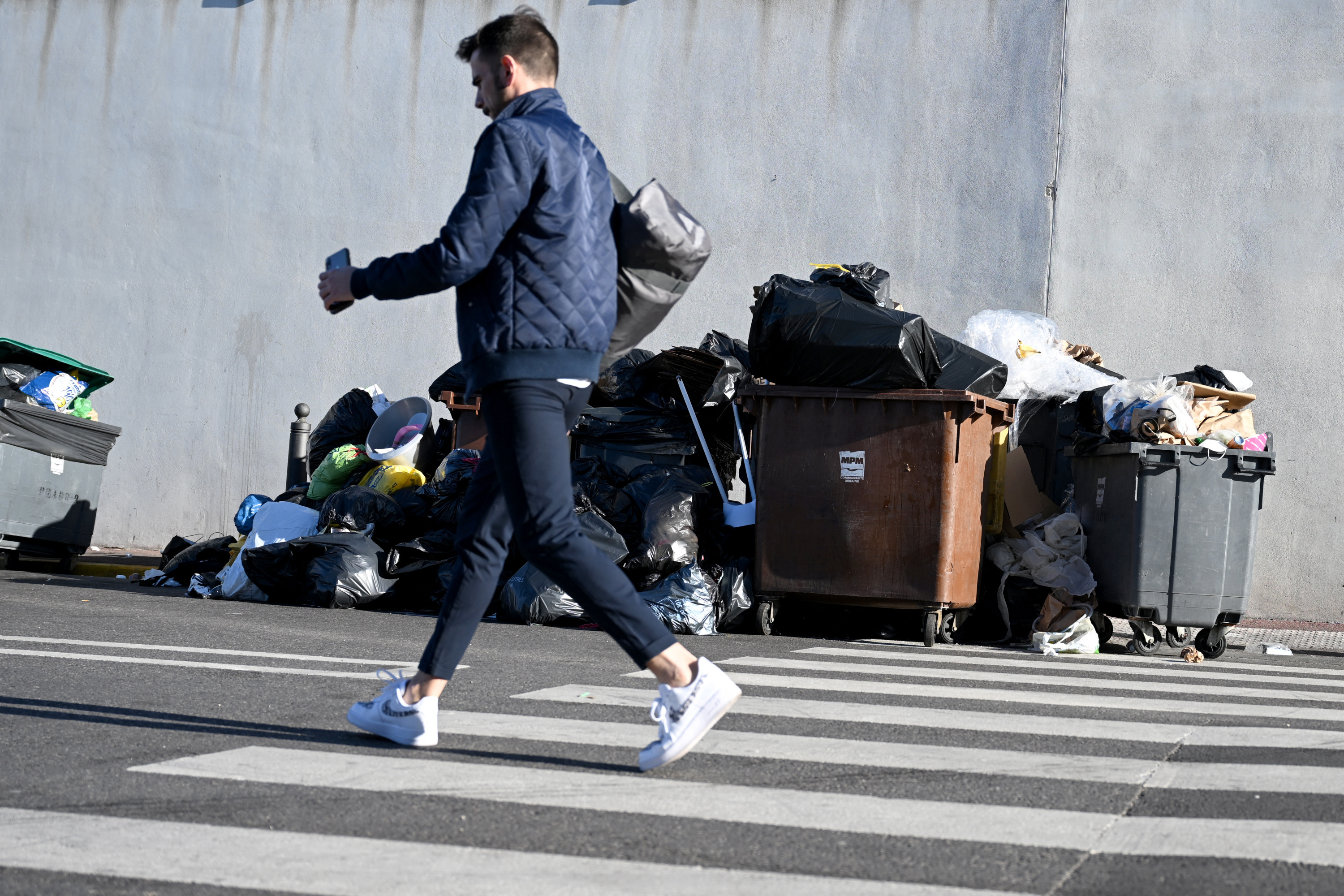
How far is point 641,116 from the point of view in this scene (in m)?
12.2

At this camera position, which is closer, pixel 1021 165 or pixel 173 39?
pixel 1021 165

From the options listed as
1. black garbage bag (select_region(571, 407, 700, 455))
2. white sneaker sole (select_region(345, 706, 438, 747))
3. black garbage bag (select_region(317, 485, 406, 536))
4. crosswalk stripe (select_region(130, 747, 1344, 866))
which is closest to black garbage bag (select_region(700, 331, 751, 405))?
black garbage bag (select_region(571, 407, 700, 455))

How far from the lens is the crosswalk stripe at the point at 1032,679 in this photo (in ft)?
17.3

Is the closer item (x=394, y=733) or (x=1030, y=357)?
(x=394, y=733)

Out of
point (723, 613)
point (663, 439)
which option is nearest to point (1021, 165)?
point (663, 439)

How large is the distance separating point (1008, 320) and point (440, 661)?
650cm

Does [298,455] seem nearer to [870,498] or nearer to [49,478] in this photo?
[49,478]

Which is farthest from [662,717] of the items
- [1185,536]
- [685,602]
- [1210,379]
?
[1210,379]

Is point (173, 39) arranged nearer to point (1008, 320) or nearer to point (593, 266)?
point (1008, 320)

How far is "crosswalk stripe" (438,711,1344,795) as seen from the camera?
3273 mm

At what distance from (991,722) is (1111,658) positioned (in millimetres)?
3150

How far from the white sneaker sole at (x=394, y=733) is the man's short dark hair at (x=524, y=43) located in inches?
67.1

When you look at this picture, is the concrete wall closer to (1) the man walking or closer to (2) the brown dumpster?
(2) the brown dumpster

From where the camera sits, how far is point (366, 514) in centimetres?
862
